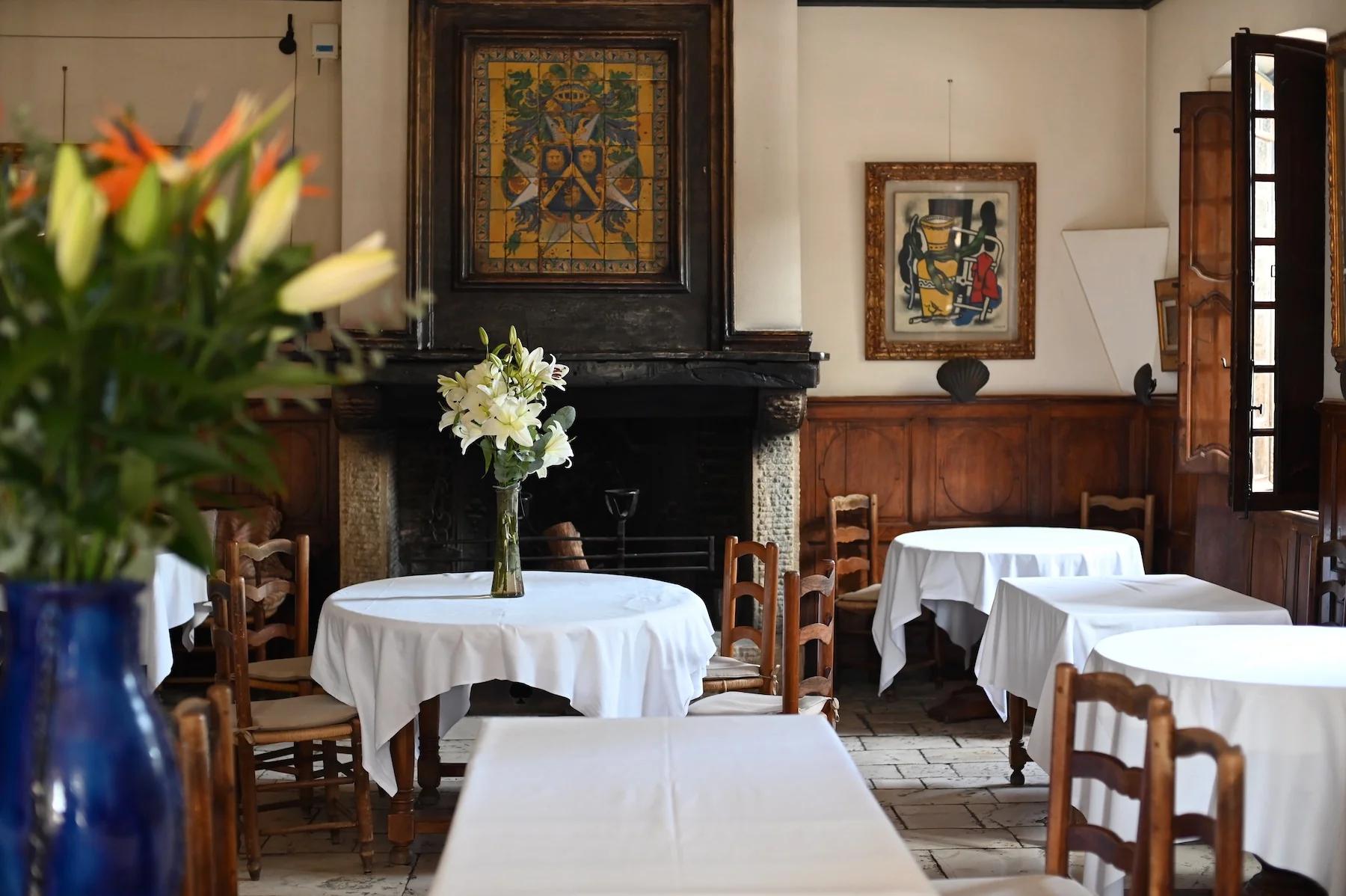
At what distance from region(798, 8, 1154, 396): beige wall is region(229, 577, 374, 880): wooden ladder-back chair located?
3.68 meters

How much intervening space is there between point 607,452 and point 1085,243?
2.77 metres

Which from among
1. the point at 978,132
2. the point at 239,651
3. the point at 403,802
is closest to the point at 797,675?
the point at 403,802

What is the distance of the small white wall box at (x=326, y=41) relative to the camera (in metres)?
6.62

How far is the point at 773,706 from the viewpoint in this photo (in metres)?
4.15

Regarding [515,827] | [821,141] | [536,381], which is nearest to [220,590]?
[536,381]

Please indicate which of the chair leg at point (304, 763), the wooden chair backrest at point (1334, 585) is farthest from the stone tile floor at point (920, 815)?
the wooden chair backrest at point (1334, 585)

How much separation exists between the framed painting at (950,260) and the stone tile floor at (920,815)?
2046mm

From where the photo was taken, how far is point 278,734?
3.93 metres

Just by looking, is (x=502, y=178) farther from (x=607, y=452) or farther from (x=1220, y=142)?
(x=1220, y=142)

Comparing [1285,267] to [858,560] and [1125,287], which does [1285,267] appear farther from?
[858,560]

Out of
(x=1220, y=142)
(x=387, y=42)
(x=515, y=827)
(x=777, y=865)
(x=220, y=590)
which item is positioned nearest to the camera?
(x=777, y=865)

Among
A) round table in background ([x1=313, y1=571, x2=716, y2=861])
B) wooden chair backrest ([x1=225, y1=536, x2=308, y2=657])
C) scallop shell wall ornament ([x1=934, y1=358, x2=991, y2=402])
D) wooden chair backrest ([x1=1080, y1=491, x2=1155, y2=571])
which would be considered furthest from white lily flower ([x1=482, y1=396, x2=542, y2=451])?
wooden chair backrest ([x1=1080, y1=491, x2=1155, y2=571])

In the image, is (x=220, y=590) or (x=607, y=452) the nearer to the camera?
(x=220, y=590)

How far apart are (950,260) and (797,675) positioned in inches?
149
